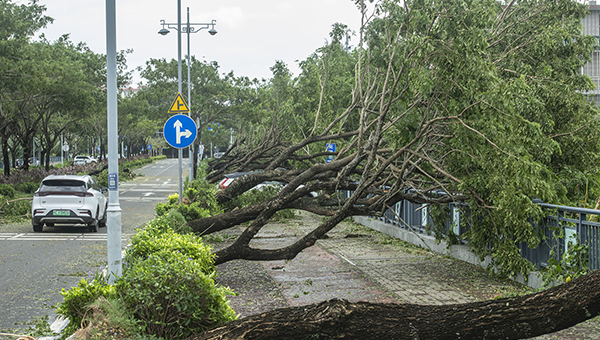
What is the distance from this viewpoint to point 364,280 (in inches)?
373

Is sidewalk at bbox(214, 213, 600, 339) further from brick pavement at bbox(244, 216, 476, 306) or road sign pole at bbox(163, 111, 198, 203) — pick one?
road sign pole at bbox(163, 111, 198, 203)

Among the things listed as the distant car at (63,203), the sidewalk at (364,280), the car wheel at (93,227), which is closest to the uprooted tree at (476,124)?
the sidewalk at (364,280)

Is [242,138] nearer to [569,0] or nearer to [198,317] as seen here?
[569,0]

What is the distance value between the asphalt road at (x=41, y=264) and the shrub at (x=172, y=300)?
6.24ft

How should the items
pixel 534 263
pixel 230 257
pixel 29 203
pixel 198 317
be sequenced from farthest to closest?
pixel 29 203, pixel 230 257, pixel 534 263, pixel 198 317

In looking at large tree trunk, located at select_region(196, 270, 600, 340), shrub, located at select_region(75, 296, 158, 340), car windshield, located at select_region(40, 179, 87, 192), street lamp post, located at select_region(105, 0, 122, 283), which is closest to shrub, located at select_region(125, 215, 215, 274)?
street lamp post, located at select_region(105, 0, 122, 283)

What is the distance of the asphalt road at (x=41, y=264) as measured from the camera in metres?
7.71

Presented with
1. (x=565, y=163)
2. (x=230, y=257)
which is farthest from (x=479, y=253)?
(x=230, y=257)

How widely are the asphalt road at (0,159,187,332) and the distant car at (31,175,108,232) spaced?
0.44 m

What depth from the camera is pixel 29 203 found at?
2103cm

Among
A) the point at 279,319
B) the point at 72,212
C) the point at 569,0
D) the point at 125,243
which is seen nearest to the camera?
the point at 279,319

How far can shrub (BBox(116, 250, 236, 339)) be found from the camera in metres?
4.90

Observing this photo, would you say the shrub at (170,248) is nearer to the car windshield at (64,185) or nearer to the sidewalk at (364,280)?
the sidewalk at (364,280)

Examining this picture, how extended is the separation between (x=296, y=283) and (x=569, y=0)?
9.21 m
